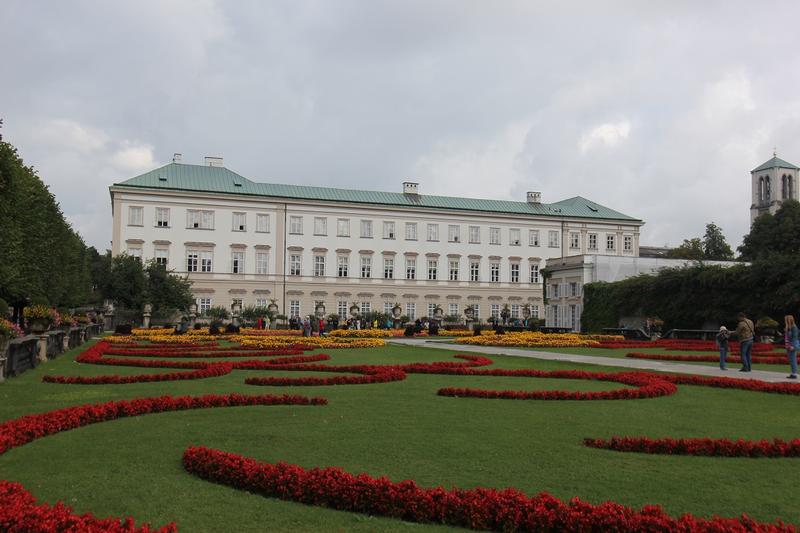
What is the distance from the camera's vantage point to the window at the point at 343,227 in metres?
65.4

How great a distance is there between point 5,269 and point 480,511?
98.7ft

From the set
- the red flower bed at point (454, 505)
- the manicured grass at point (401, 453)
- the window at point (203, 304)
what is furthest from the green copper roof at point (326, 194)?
the red flower bed at point (454, 505)

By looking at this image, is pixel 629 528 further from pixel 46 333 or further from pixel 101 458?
pixel 46 333

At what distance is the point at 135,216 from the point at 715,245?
5923cm

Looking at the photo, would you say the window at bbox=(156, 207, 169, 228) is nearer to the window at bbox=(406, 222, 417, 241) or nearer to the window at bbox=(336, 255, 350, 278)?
the window at bbox=(336, 255, 350, 278)

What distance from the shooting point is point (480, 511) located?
4898mm

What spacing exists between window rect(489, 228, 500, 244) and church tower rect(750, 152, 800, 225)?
139ft

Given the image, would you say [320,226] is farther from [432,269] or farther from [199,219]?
[432,269]

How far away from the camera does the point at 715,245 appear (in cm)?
7738

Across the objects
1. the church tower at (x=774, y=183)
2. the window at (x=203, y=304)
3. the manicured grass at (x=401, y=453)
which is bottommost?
the manicured grass at (x=401, y=453)

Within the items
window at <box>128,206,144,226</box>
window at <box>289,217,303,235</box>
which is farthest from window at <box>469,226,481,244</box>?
A: window at <box>128,206,144,226</box>

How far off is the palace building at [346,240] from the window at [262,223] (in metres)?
0.09

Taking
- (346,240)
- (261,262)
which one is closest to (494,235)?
(346,240)

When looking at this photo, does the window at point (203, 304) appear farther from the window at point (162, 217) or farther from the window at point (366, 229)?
the window at point (366, 229)
